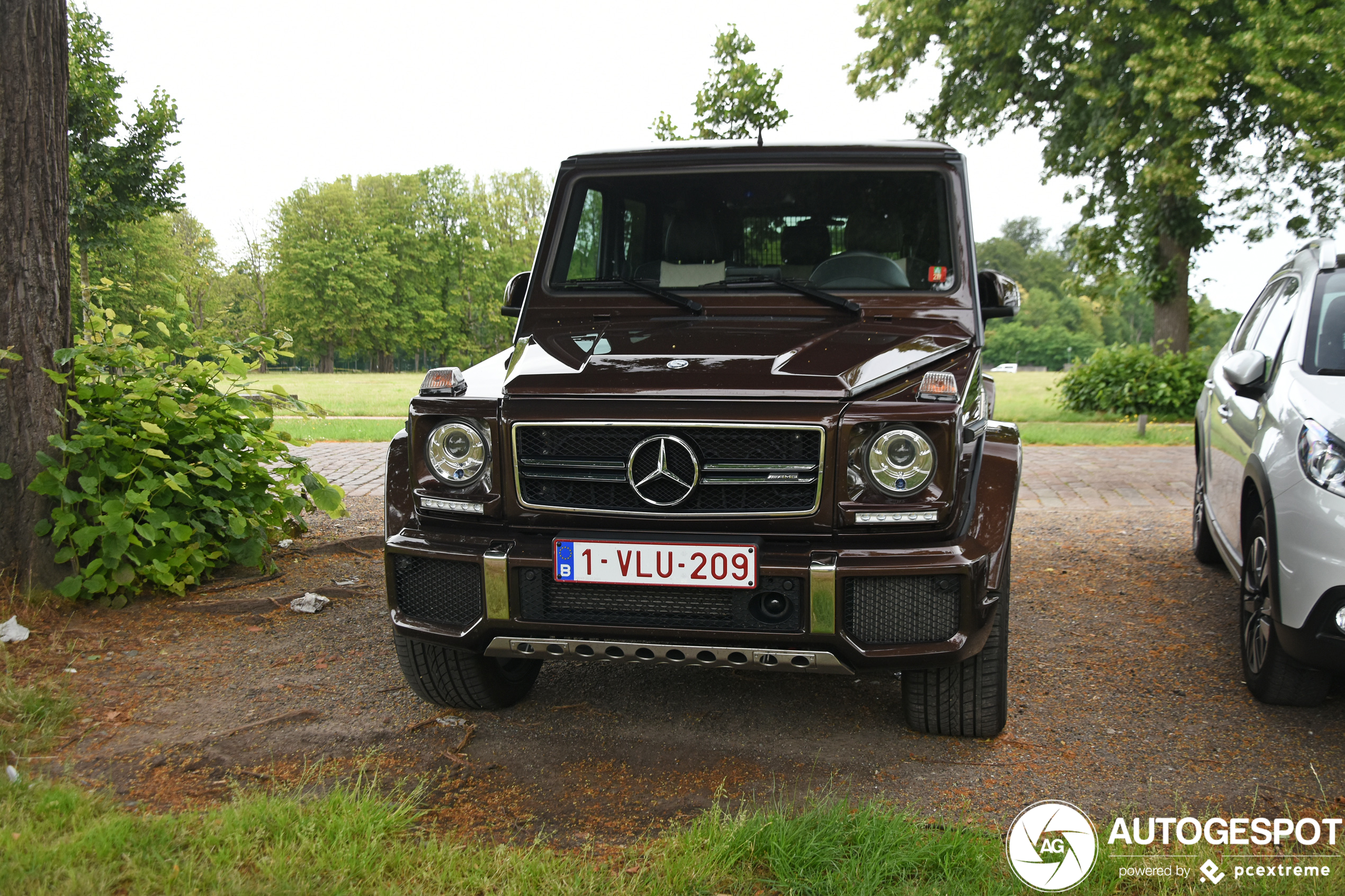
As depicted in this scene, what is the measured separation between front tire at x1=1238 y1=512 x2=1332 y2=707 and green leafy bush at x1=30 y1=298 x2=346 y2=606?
450 centimetres

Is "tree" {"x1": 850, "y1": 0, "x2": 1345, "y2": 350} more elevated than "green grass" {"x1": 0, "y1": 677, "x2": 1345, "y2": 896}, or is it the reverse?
"tree" {"x1": 850, "y1": 0, "x2": 1345, "y2": 350}

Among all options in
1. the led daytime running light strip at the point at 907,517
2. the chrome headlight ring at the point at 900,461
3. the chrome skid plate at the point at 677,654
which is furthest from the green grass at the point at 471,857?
the chrome headlight ring at the point at 900,461

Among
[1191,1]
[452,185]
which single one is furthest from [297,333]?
[1191,1]

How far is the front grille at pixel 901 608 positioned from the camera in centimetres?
289

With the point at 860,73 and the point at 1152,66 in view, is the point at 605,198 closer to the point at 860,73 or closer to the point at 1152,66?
the point at 1152,66

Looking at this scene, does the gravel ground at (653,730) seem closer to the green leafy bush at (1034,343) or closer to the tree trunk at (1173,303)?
the tree trunk at (1173,303)

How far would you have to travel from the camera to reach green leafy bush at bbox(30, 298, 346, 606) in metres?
4.77

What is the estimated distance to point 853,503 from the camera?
294cm

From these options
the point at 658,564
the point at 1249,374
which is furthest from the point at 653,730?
the point at 1249,374

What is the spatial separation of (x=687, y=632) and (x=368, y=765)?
1.16 metres

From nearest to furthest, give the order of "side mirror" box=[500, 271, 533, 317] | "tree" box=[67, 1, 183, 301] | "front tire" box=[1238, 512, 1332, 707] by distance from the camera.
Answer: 1. "front tire" box=[1238, 512, 1332, 707]
2. "side mirror" box=[500, 271, 533, 317]
3. "tree" box=[67, 1, 183, 301]

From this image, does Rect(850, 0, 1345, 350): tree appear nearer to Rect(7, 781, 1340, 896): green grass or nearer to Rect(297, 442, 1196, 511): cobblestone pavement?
Rect(297, 442, 1196, 511): cobblestone pavement

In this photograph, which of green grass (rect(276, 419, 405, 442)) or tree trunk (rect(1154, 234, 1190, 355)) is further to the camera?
tree trunk (rect(1154, 234, 1190, 355))

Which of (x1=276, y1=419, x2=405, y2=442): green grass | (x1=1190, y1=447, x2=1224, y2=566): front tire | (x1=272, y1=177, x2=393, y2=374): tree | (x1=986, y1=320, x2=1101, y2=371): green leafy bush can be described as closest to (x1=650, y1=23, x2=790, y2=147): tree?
(x1=276, y1=419, x2=405, y2=442): green grass
